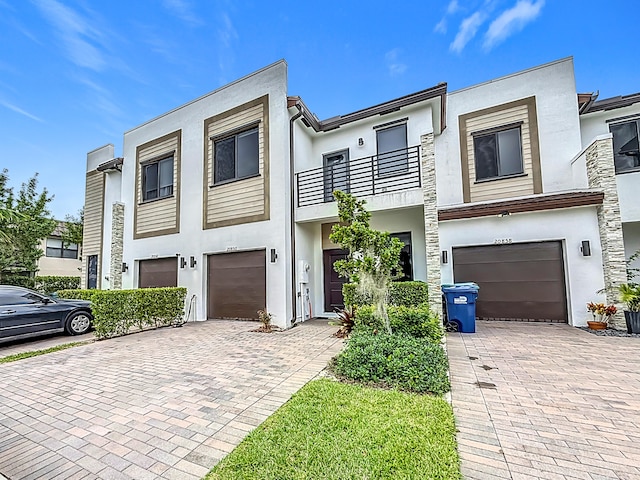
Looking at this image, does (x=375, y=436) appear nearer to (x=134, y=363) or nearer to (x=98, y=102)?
(x=134, y=363)

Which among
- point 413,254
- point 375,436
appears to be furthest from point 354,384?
point 413,254

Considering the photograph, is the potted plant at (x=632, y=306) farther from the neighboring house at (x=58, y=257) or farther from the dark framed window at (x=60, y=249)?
the dark framed window at (x=60, y=249)

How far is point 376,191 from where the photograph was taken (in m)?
9.72

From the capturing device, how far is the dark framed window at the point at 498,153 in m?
10.1

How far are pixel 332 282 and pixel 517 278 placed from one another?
5.87 m

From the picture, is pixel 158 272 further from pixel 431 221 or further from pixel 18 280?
pixel 18 280

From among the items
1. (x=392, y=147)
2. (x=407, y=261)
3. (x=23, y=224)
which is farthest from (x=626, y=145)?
(x=23, y=224)

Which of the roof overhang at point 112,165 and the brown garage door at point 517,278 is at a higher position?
the roof overhang at point 112,165

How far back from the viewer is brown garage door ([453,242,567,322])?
341 inches

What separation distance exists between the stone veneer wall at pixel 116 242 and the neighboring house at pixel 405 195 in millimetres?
1690

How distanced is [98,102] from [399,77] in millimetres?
16490

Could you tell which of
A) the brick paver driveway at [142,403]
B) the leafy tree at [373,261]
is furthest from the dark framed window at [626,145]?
the brick paver driveway at [142,403]

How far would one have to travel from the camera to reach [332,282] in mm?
10609

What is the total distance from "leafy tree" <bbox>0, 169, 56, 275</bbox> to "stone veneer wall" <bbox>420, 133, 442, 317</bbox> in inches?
701
